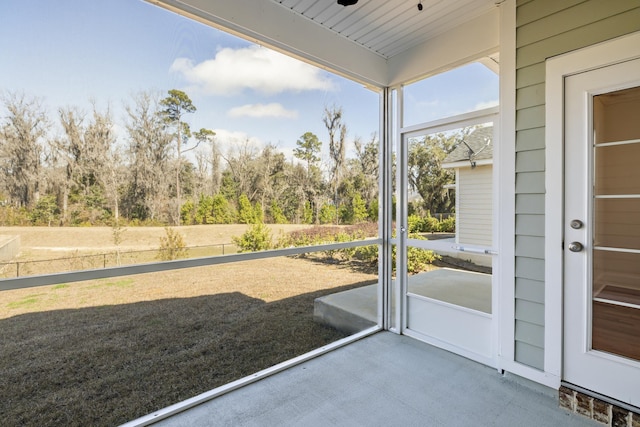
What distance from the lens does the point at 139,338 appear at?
209 cm

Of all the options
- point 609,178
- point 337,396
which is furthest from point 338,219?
point 609,178

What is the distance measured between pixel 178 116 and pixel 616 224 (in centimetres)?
284

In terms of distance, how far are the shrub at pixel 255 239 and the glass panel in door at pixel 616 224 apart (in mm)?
2244

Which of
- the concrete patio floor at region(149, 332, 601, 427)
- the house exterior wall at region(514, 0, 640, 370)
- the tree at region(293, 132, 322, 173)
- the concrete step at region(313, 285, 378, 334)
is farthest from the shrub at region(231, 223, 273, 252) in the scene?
the house exterior wall at region(514, 0, 640, 370)

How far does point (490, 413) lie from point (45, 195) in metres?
2.89

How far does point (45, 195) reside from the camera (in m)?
1.68

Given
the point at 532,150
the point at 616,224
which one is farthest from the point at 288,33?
the point at 616,224

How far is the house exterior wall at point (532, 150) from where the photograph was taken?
2031 millimetres

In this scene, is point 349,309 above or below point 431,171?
below

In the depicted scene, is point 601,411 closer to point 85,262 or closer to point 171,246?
point 171,246

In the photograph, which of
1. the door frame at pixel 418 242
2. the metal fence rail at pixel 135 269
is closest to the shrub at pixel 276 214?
the metal fence rail at pixel 135 269

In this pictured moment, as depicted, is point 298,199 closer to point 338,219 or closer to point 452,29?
point 338,219

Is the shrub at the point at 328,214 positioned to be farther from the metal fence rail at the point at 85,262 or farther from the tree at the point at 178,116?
the tree at the point at 178,116

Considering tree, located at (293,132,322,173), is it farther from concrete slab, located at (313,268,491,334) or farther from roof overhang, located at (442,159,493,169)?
concrete slab, located at (313,268,491,334)
